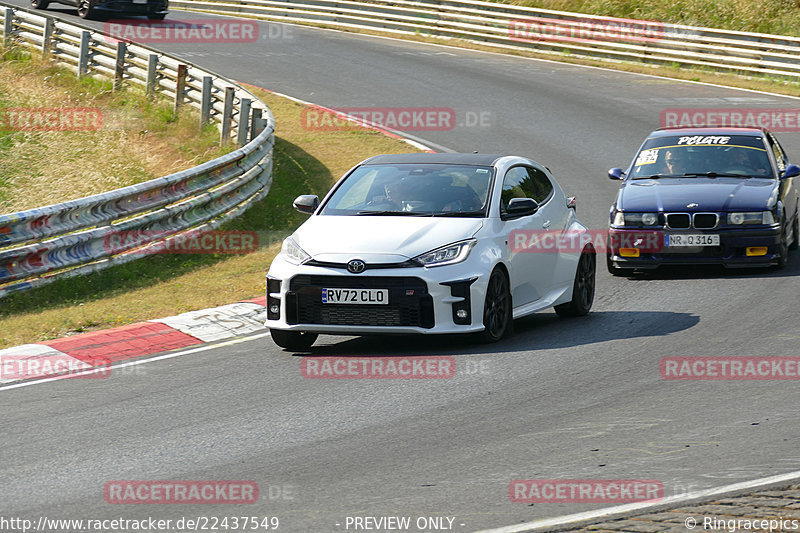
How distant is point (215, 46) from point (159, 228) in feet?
73.5

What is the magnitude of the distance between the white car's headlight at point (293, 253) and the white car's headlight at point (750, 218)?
228 inches

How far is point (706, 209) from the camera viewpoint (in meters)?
13.9

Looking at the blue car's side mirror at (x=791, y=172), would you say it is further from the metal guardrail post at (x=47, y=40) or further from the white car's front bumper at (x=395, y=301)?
the metal guardrail post at (x=47, y=40)

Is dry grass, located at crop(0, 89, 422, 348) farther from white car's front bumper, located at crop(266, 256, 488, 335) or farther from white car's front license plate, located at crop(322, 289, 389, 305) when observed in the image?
white car's front license plate, located at crop(322, 289, 389, 305)

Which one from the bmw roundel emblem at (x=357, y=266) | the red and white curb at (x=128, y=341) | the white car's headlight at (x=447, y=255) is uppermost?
the white car's headlight at (x=447, y=255)

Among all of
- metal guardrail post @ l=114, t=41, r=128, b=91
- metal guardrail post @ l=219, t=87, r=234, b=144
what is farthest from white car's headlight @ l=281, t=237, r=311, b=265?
metal guardrail post @ l=114, t=41, r=128, b=91

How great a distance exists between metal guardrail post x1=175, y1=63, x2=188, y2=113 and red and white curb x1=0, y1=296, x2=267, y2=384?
11.9 metres

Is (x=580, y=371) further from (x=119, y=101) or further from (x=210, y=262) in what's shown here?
(x=119, y=101)

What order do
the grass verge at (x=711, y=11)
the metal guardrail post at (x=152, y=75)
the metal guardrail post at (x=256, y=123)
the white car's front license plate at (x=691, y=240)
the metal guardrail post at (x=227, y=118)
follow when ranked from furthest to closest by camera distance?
the grass verge at (x=711, y=11) → the metal guardrail post at (x=152, y=75) → the metal guardrail post at (x=227, y=118) → the metal guardrail post at (x=256, y=123) → the white car's front license plate at (x=691, y=240)

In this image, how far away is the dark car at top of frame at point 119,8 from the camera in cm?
3525

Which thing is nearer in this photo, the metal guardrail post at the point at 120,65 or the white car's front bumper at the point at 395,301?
the white car's front bumper at the point at 395,301

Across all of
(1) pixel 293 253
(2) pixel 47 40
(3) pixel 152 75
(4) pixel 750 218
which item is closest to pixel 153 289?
(1) pixel 293 253

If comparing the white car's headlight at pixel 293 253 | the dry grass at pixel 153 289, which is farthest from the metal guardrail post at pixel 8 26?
the white car's headlight at pixel 293 253

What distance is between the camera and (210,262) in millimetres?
14750
